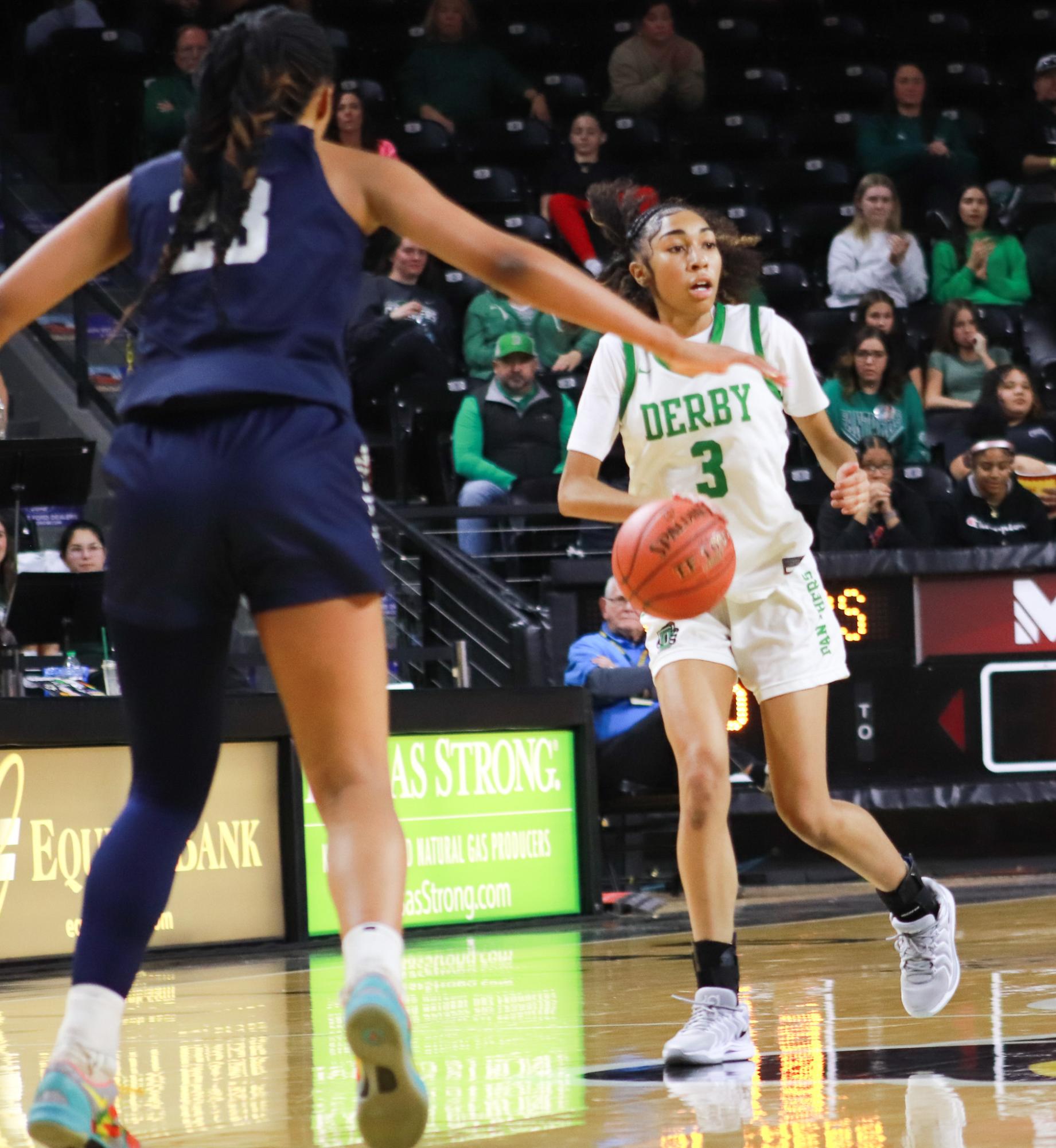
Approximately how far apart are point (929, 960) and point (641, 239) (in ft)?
6.42

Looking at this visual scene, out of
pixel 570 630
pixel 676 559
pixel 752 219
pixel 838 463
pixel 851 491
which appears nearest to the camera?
pixel 676 559

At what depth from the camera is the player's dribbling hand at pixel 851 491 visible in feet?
16.2

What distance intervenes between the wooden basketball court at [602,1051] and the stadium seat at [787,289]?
7.26 meters

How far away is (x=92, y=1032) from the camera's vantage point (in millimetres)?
3111

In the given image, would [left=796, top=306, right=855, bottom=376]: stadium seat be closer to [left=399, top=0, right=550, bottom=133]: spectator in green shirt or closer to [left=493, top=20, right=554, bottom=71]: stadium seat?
[left=399, top=0, right=550, bottom=133]: spectator in green shirt

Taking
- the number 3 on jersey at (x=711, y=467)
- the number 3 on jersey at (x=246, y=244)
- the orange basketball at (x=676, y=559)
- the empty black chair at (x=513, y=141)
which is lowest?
the orange basketball at (x=676, y=559)

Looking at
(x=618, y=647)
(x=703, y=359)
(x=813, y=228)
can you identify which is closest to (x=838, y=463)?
(x=703, y=359)

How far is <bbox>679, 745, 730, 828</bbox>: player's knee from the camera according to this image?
4.80 m

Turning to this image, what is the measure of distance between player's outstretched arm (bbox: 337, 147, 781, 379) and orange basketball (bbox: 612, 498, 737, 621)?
1247 mm

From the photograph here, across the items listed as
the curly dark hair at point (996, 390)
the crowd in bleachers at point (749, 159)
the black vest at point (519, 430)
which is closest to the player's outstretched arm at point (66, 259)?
the crowd in bleachers at point (749, 159)

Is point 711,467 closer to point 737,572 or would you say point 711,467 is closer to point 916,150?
point 737,572

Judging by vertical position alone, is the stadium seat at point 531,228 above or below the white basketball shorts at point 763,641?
above

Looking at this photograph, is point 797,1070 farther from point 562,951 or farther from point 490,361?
point 490,361

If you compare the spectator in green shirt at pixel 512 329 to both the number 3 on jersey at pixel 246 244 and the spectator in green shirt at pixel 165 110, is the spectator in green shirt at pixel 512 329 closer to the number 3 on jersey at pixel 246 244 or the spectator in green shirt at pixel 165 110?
the spectator in green shirt at pixel 165 110
